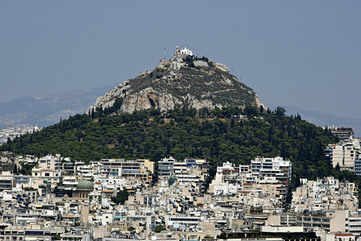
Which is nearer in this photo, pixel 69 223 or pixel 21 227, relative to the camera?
pixel 21 227

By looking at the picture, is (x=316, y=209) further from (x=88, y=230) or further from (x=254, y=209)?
(x=88, y=230)

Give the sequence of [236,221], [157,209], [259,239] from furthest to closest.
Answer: [157,209] → [236,221] → [259,239]

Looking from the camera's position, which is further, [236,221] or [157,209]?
[157,209]

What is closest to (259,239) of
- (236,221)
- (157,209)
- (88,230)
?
(88,230)

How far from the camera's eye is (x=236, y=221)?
17975 centimetres

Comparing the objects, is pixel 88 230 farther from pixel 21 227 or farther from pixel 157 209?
pixel 157 209

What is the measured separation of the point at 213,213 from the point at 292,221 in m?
19.3

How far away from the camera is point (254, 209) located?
184 m

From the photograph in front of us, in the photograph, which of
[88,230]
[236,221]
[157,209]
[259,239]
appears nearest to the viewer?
[259,239]

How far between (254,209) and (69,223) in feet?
67.8

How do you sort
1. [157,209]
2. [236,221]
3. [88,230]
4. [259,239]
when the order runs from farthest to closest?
[157,209] < [236,221] < [88,230] < [259,239]

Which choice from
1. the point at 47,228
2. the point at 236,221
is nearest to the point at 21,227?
the point at 47,228

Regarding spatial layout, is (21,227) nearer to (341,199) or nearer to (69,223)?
(69,223)

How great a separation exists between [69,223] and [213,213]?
16709 mm
